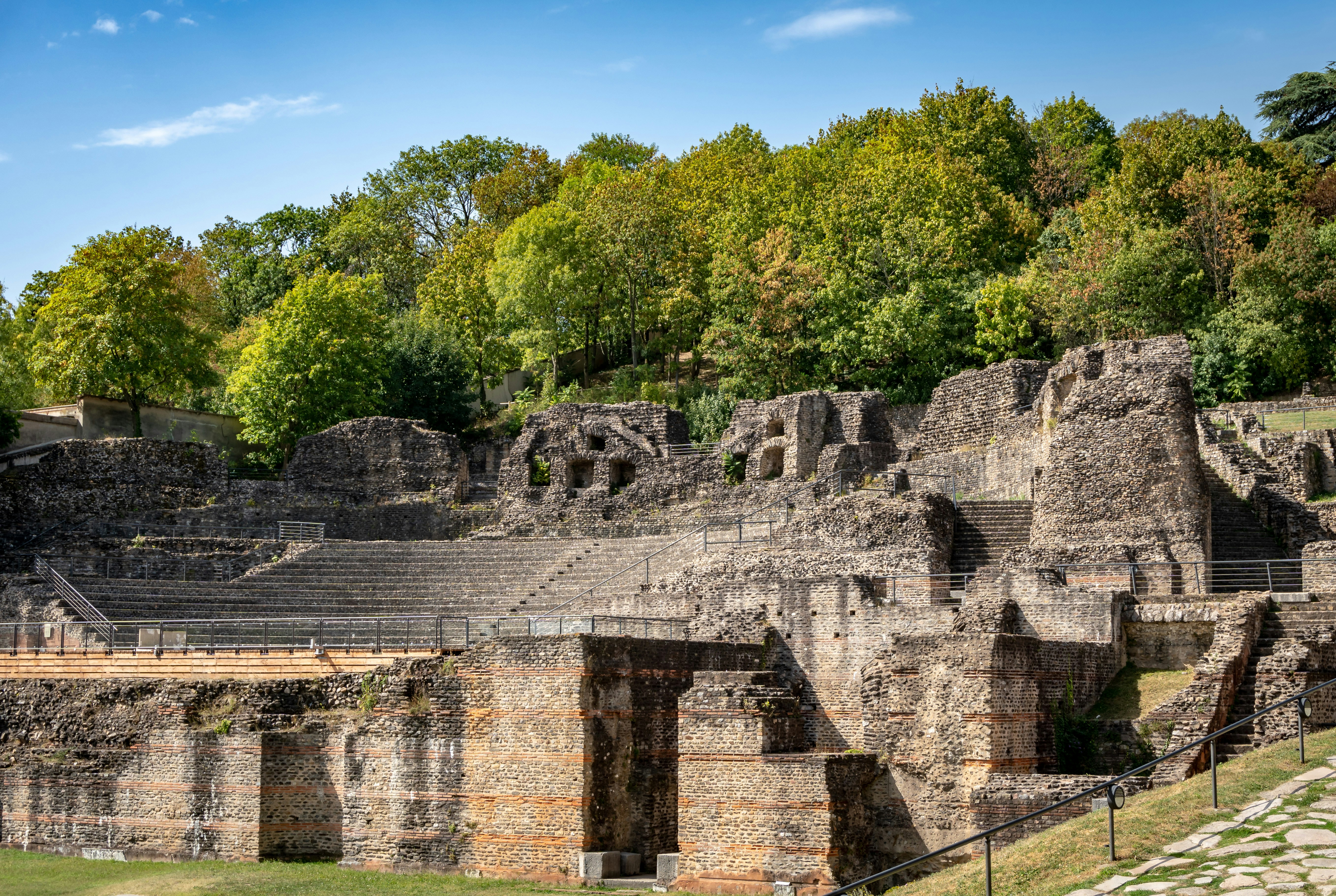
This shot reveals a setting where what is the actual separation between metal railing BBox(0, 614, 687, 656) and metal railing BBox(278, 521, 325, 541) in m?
12.5

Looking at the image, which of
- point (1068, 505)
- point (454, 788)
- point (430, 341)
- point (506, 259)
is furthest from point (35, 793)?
point (506, 259)

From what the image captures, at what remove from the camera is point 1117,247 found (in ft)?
147

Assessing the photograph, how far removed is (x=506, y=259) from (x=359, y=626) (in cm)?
3099

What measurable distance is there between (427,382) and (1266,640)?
3387cm

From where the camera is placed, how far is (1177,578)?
26344 millimetres

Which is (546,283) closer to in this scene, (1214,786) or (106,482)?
(106,482)

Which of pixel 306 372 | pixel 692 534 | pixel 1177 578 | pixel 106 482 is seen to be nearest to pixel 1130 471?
pixel 1177 578

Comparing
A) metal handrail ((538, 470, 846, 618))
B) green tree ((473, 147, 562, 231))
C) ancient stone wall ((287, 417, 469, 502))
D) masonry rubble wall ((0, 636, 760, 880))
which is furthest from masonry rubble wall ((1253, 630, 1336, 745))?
green tree ((473, 147, 562, 231))

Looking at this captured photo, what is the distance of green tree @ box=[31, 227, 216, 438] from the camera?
46.4 metres

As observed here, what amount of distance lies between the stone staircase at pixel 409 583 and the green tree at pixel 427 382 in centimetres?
1263

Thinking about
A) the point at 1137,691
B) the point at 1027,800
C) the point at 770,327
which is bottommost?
the point at 1027,800

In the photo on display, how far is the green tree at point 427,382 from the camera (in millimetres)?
50500

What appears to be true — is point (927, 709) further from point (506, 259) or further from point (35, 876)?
point (506, 259)

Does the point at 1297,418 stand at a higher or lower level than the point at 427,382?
lower
